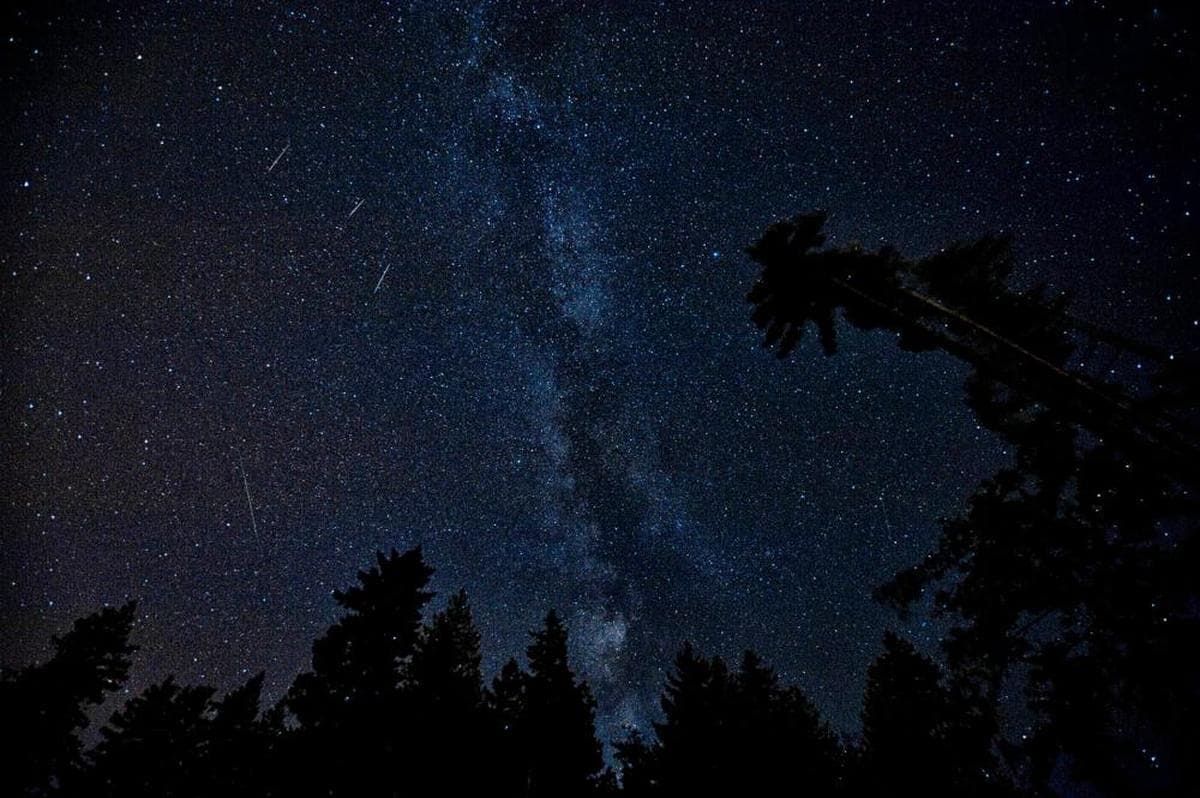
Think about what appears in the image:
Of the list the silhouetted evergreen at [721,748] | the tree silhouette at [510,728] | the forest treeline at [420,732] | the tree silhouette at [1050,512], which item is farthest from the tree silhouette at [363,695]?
the tree silhouette at [1050,512]

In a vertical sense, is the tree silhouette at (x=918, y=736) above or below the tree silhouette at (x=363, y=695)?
below

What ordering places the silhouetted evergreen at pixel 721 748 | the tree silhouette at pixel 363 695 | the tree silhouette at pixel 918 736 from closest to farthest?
1. the tree silhouette at pixel 363 695
2. the tree silhouette at pixel 918 736
3. the silhouetted evergreen at pixel 721 748

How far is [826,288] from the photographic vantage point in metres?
8.35

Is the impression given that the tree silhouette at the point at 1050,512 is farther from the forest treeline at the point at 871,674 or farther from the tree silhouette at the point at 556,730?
the tree silhouette at the point at 556,730

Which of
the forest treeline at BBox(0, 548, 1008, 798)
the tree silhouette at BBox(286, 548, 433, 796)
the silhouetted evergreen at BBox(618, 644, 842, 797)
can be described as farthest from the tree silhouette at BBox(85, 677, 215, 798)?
the silhouetted evergreen at BBox(618, 644, 842, 797)

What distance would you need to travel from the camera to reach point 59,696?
15.2 meters

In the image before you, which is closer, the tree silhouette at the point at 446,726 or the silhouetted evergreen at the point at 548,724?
the tree silhouette at the point at 446,726

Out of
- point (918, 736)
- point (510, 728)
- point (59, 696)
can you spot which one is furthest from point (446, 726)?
point (918, 736)

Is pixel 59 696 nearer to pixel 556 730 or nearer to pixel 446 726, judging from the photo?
pixel 446 726

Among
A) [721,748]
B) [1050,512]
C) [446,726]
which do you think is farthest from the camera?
[721,748]

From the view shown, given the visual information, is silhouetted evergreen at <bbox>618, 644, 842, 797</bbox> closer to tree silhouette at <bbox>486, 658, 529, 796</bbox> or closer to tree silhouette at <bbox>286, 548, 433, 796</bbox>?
tree silhouette at <bbox>486, 658, 529, 796</bbox>

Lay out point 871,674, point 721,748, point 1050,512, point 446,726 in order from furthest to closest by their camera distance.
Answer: point 871,674, point 721,748, point 446,726, point 1050,512

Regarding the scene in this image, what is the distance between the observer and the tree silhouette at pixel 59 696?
14.3 m

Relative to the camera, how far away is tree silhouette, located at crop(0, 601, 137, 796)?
1434 cm
